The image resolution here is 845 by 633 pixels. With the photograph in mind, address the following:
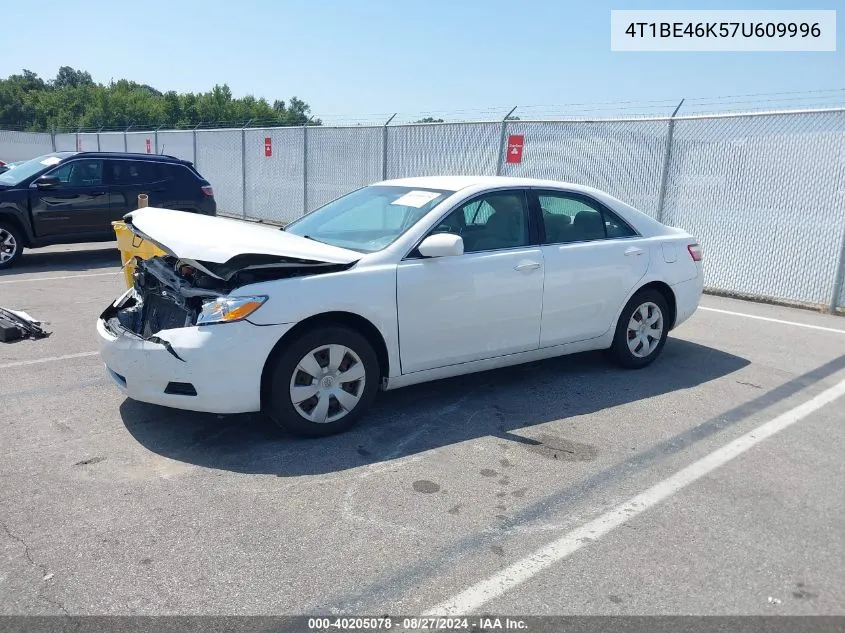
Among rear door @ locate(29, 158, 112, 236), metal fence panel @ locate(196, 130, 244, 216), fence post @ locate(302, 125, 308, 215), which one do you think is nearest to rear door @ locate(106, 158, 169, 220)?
rear door @ locate(29, 158, 112, 236)

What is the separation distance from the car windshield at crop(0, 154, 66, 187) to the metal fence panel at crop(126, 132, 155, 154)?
12665 mm

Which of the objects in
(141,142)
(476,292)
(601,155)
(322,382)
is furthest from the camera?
(141,142)

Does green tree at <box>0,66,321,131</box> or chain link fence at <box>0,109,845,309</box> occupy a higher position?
green tree at <box>0,66,321,131</box>

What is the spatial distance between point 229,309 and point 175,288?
60cm

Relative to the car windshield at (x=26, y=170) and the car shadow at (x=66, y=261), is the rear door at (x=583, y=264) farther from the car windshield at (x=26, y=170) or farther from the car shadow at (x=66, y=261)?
the car windshield at (x=26, y=170)

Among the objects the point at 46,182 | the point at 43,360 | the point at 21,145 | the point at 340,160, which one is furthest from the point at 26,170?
the point at 21,145

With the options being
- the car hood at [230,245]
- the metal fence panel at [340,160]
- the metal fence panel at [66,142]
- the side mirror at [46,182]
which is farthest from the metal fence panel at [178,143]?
the car hood at [230,245]

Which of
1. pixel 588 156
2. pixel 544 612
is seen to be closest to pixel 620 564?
pixel 544 612

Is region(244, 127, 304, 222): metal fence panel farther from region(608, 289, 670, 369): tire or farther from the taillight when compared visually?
region(608, 289, 670, 369): tire

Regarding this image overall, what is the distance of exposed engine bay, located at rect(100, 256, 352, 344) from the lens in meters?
4.38

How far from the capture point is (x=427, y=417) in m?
5.02

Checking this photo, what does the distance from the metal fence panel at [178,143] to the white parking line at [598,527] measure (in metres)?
19.6

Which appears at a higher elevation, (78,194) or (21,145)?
(21,145)

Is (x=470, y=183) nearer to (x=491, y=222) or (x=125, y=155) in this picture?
(x=491, y=222)
